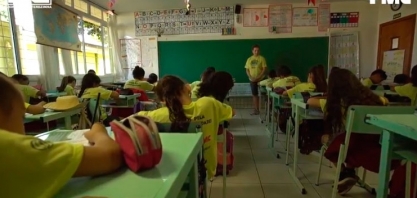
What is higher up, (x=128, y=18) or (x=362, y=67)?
(x=128, y=18)

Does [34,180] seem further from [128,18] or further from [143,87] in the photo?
[128,18]

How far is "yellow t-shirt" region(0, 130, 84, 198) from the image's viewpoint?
0.42 m

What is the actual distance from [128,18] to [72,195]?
6759 mm

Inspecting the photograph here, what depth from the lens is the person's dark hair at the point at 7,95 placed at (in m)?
0.50

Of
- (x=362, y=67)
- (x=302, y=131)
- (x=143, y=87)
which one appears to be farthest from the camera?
(x=362, y=67)

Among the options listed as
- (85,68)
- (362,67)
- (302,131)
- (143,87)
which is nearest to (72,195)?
(302,131)

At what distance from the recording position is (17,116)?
54 centimetres

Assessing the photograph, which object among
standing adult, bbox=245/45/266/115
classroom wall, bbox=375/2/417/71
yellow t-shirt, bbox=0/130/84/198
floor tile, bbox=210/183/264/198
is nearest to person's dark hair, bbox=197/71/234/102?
floor tile, bbox=210/183/264/198

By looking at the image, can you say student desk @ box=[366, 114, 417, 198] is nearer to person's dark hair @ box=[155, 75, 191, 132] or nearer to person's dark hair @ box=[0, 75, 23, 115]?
person's dark hair @ box=[155, 75, 191, 132]

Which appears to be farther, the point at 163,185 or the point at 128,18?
the point at 128,18

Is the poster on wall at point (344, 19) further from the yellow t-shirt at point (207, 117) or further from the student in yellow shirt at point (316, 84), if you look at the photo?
the yellow t-shirt at point (207, 117)

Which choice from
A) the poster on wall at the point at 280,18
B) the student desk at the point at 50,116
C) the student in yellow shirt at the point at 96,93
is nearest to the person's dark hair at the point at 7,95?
the student desk at the point at 50,116

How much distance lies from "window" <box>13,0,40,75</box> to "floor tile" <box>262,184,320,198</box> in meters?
4.01

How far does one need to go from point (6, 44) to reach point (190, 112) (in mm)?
3591
